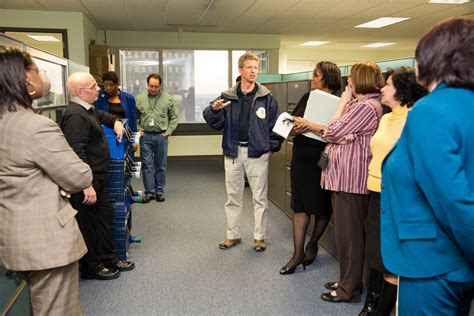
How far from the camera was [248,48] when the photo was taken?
8.28 metres

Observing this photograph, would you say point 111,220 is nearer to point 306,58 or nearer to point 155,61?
point 155,61

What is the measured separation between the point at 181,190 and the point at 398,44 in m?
7.31

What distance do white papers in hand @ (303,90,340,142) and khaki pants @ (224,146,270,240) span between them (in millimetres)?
665

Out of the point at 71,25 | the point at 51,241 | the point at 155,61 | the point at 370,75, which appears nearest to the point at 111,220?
the point at 51,241

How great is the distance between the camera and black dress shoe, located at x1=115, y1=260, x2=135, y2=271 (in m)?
2.91

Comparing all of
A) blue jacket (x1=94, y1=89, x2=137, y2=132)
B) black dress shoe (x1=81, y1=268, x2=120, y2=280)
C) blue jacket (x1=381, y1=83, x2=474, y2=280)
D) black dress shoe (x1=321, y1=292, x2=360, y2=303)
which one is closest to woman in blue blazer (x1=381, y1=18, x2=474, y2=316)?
blue jacket (x1=381, y1=83, x2=474, y2=280)

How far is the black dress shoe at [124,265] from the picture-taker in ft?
9.55

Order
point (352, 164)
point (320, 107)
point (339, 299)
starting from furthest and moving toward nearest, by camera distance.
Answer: point (320, 107) → point (339, 299) → point (352, 164)

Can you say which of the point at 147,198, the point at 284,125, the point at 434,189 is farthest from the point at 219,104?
the point at 434,189

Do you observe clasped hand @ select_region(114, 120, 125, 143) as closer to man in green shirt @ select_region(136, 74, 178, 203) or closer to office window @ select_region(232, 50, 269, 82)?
man in green shirt @ select_region(136, 74, 178, 203)

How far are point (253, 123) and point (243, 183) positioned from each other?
1.63 ft

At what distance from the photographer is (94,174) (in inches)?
101

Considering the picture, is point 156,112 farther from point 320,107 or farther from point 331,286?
point 331,286

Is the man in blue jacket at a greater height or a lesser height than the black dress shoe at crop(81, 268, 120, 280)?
greater
